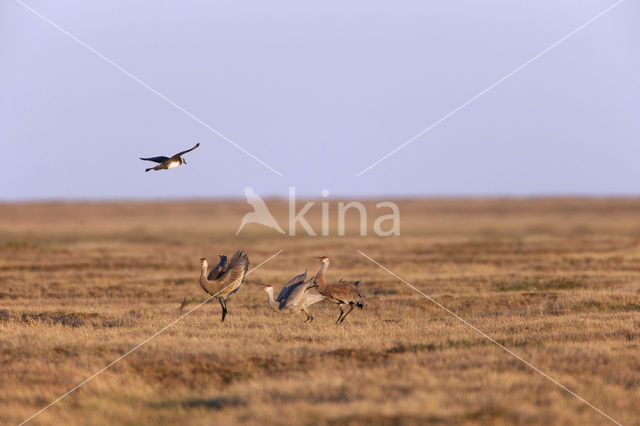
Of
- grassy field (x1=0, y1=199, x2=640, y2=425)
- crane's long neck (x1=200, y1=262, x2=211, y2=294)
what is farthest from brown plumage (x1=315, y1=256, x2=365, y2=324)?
crane's long neck (x1=200, y1=262, x2=211, y2=294)

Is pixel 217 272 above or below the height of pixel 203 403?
above

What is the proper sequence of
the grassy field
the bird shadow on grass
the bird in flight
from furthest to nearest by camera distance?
the bird in flight < the bird shadow on grass < the grassy field

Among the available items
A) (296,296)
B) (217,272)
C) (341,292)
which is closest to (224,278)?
(217,272)

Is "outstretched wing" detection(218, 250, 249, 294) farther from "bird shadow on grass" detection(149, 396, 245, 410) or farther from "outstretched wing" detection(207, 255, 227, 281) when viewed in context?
"bird shadow on grass" detection(149, 396, 245, 410)

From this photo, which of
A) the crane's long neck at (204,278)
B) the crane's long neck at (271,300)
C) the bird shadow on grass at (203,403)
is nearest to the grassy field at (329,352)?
the bird shadow on grass at (203,403)

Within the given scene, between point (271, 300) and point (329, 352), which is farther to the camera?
point (271, 300)

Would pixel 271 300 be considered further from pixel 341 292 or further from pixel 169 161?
pixel 169 161

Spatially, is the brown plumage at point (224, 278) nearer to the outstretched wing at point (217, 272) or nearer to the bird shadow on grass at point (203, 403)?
the outstretched wing at point (217, 272)

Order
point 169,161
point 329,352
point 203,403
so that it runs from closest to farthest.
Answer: point 203,403
point 329,352
point 169,161

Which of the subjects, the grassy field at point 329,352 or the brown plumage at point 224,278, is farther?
the brown plumage at point 224,278

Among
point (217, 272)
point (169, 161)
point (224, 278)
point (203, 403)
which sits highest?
point (169, 161)

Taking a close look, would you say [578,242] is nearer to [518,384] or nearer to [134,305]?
[134,305]

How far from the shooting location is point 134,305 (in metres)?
19.2

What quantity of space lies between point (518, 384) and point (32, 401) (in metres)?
6.31
